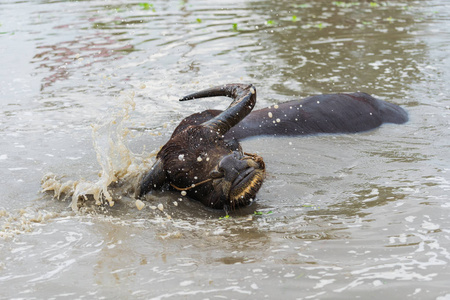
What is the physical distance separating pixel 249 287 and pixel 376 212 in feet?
5.07

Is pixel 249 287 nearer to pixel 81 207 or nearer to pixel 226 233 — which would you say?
pixel 226 233

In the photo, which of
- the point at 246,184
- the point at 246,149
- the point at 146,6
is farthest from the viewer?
the point at 146,6

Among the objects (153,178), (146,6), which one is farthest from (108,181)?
(146,6)

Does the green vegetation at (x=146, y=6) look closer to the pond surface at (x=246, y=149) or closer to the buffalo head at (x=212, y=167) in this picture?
the pond surface at (x=246, y=149)

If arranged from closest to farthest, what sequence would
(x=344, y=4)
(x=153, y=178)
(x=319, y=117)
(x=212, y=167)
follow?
(x=212, y=167) < (x=153, y=178) < (x=319, y=117) < (x=344, y=4)

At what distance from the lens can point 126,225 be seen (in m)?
4.45

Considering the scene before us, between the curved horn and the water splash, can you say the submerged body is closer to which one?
the curved horn

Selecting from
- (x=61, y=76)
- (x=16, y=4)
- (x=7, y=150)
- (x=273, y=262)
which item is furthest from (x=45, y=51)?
(x=273, y=262)

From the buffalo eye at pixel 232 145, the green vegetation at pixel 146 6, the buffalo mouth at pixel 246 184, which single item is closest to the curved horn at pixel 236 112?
the buffalo eye at pixel 232 145

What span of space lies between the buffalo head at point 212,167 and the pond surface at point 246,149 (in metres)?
0.14

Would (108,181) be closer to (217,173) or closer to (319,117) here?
(217,173)

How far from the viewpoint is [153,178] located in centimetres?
494

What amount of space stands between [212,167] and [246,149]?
147cm

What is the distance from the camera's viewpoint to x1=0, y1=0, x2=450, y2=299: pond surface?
3.47 metres
